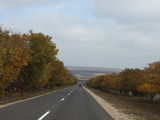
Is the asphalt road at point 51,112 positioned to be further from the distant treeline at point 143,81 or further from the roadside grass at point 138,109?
the distant treeline at point 143,81

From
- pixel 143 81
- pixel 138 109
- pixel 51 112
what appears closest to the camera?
pixel 51 112

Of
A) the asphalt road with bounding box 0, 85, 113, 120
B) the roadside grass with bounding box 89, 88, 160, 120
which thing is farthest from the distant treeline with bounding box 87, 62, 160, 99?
the asphalt road with bounding box 0, 85, 113, 120

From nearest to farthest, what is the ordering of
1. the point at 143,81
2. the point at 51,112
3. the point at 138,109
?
1. the point at 51,112
2. the point at 138,109
3. the point at 143,81

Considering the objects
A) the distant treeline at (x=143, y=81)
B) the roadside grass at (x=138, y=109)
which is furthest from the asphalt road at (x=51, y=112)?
the distant treeline at (x=143, y=81)

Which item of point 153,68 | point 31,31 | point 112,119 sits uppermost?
point 31,31

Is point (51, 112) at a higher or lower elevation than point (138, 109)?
higher

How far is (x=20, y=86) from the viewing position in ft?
189

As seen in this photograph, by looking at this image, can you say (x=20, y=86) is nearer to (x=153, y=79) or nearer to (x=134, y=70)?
(x=153, y=79)

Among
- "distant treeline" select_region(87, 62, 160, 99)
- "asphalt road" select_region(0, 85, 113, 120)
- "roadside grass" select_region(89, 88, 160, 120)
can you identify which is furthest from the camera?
"distant treeline" select_region(87, 62, 160, 99)

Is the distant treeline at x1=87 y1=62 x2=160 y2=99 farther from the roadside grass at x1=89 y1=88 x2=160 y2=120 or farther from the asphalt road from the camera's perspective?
the asphalt road

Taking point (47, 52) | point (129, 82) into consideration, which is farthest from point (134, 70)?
point (47, 52)

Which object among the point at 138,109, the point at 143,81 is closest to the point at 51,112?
the point at 138,109

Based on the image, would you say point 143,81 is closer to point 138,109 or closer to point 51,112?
point 138,109

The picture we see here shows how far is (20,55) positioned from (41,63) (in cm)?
1528
